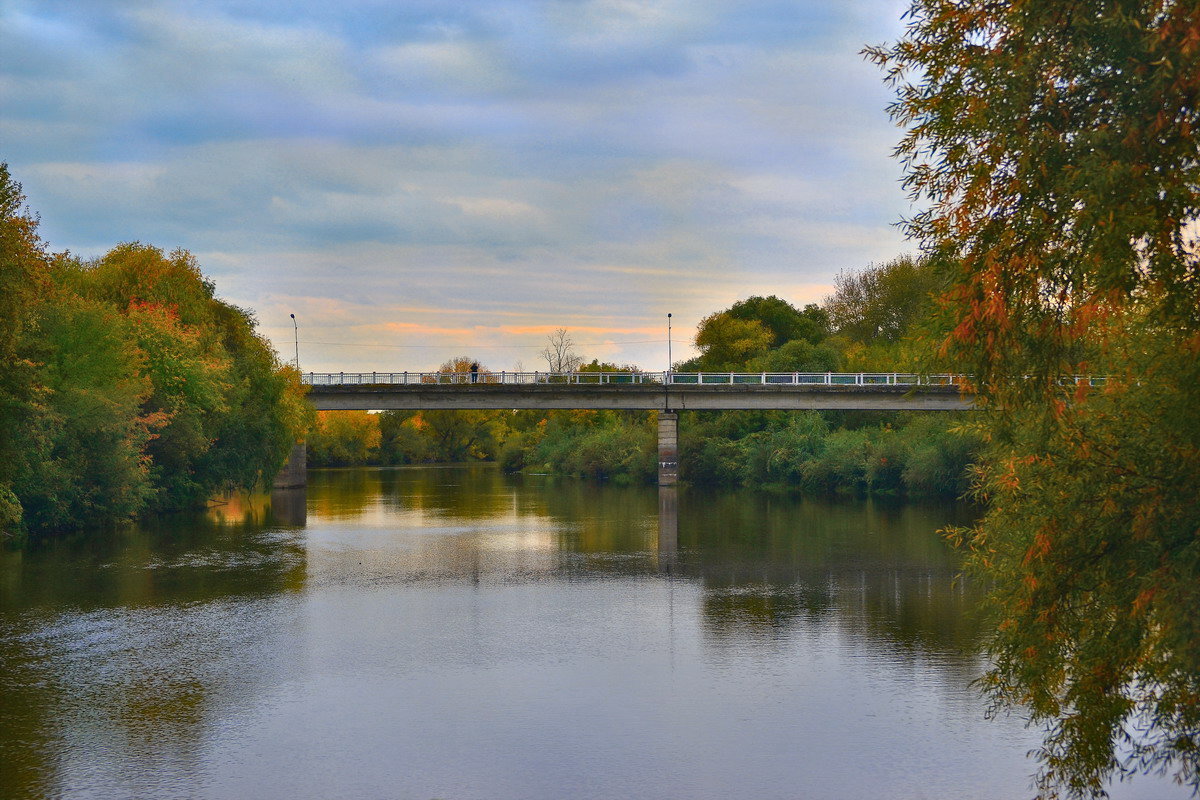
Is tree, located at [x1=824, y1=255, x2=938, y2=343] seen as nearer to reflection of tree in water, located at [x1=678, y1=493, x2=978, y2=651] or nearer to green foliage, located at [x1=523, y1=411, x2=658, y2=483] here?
green foliage, located at [x1=523, y1=411, x2=658, y2=483]

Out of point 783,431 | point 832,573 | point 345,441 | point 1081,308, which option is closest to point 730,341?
point 783,431

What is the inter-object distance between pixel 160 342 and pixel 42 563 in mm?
19321

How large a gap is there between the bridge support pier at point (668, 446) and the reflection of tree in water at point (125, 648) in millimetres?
41984

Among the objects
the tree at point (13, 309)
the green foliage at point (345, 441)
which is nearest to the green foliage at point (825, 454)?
the tree at point (13, 309)

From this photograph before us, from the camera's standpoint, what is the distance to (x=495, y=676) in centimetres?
1844

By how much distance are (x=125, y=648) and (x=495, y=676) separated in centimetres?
706

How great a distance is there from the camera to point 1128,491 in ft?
36.0

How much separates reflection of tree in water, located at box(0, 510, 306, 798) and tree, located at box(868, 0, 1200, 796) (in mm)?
9673

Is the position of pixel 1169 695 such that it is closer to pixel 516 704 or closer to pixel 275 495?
pixel 516 704

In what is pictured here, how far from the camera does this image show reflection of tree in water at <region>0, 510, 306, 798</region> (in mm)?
14352

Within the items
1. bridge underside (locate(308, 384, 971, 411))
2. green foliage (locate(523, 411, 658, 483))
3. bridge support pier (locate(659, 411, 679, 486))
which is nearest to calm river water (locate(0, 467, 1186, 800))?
bridge underside (locate(308, 384, 971, 411))

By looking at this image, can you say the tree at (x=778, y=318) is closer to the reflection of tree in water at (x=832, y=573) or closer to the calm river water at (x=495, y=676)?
the reflection of tree in water at (x=832, y=573)

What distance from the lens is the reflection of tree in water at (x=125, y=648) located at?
14.4 metres

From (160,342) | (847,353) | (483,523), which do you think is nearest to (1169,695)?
(483,523)
